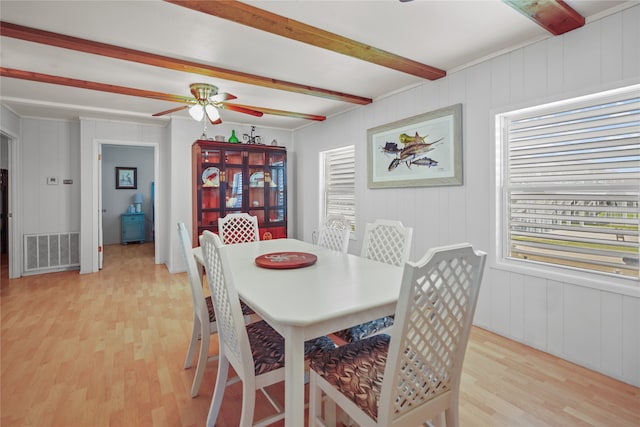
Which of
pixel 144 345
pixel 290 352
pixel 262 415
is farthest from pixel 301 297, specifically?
pixel 144 345

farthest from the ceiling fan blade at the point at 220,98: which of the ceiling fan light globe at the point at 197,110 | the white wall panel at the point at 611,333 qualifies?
the white wall panel at the point at 611,333

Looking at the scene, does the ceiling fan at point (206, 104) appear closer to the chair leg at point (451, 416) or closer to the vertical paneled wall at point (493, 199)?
the vertical paneled wall at point (493, 199)

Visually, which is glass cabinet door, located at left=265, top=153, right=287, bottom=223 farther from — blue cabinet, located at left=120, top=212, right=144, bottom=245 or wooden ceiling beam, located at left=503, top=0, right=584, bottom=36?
blue cabinet, located at left=120, top=212, right=144, bottom=245

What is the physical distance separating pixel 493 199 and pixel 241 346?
88.9 inches

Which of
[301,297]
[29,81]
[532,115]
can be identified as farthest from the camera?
[29,81]

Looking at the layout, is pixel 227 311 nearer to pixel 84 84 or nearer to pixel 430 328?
pixel 430 328

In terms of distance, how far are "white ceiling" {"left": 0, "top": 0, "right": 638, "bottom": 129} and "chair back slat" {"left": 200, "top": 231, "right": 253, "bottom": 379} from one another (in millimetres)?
1462

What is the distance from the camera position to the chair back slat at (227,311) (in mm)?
1301

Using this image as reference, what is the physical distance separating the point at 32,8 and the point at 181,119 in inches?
108

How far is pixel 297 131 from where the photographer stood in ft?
17.8

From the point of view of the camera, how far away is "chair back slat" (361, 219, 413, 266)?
224 cm

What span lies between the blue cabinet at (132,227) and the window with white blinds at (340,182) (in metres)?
4.91

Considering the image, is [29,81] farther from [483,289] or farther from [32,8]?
[483,289]

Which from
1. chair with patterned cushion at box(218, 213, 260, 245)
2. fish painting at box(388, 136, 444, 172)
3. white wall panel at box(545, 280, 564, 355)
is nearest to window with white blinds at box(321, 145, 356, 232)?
fish painting at box(388, 136, 444, 172)
